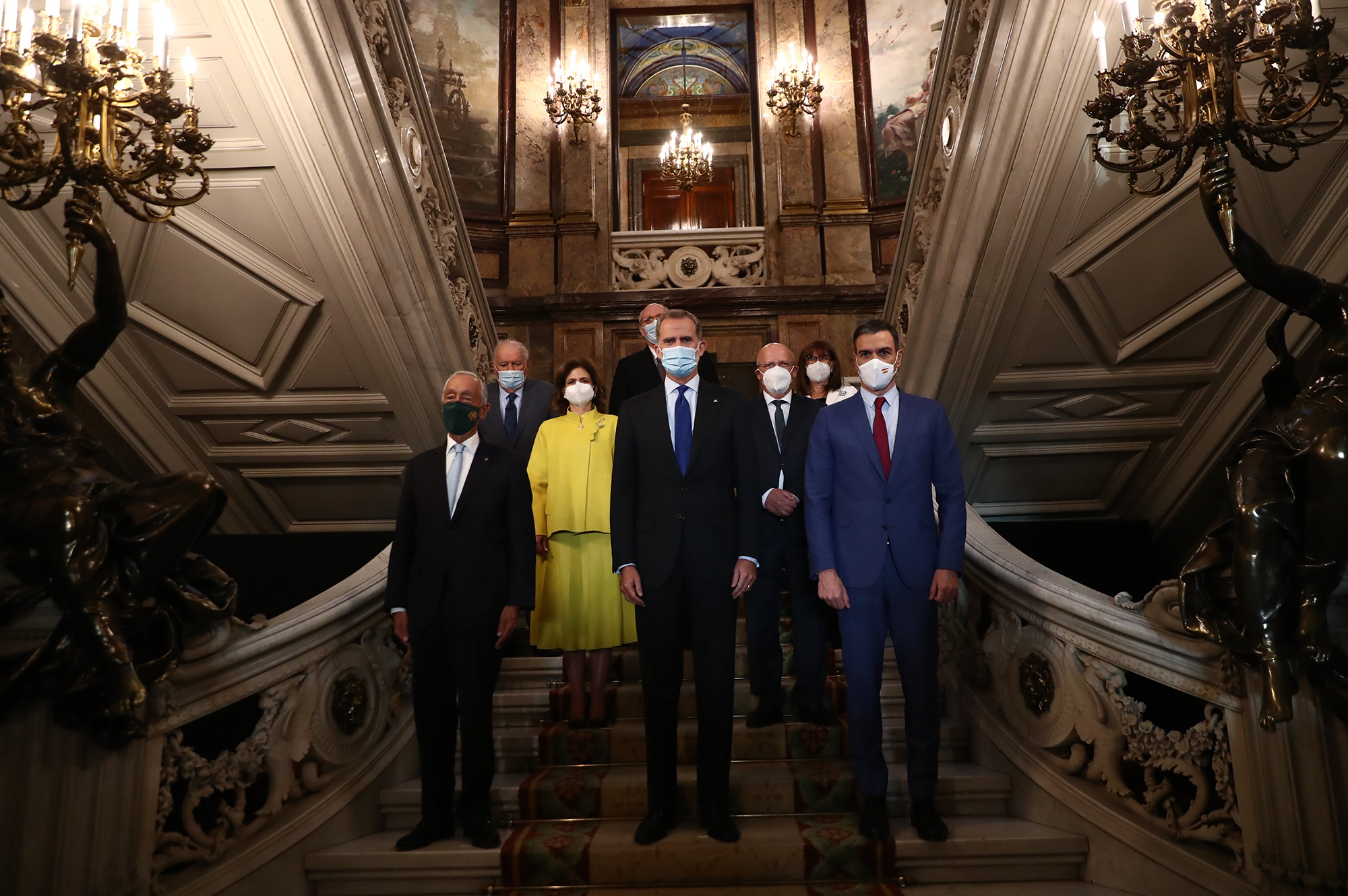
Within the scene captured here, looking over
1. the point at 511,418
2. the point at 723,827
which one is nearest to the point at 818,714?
the point at 723,827

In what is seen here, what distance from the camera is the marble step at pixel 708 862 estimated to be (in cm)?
282

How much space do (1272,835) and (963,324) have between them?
11.2 feet

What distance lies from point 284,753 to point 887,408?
2.28m

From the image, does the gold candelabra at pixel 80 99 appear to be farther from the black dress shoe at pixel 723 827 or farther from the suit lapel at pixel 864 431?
the black dress shoe at pixel 723 827

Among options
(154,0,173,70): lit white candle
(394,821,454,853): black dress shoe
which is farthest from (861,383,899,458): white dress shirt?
(154,0,173,70): lit white candle

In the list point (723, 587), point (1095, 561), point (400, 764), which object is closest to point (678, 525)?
point (723, 587)

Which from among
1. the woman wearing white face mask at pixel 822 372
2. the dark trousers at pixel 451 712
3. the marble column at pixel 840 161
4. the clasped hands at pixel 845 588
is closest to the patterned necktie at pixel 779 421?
the woman wearing white face mask at pixel 822 372

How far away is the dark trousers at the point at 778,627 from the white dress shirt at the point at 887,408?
0.79 meters

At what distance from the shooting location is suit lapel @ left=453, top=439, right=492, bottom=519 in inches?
124

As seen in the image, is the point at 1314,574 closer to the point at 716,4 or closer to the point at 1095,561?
the point at 1095,561

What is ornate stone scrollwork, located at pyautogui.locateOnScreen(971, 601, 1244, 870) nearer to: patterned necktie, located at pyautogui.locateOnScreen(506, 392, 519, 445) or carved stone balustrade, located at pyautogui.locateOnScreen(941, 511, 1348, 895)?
carved stone balustrade, located at pyautogui.locateOnScreen(941, 511, 1348, 895)

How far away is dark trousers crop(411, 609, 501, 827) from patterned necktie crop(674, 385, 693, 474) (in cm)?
86

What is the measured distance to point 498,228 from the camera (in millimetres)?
10195

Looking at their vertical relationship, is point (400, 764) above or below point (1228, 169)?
below
